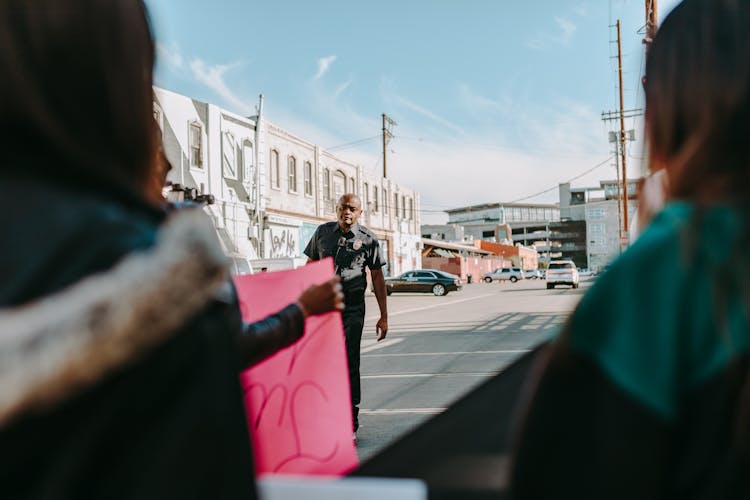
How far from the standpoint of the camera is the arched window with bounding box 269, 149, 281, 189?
28805 mm

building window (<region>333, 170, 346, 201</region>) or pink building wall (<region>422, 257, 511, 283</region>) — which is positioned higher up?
building window (<region>333, 170, 346, 201</region>)

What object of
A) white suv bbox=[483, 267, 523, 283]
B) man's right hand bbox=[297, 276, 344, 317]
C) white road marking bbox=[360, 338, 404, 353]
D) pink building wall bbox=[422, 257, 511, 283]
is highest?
man's right hand bbox=[297, 276, 344, 317]

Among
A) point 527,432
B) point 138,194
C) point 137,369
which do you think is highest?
point 138,194

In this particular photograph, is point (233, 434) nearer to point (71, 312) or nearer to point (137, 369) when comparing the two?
point (137, 369)

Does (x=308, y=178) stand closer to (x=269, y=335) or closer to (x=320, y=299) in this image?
(x=320, y=299)

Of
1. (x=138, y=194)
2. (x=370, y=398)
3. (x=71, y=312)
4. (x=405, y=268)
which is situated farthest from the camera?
(x=405, y=268)

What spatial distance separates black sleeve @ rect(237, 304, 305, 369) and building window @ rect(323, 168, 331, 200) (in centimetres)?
3246

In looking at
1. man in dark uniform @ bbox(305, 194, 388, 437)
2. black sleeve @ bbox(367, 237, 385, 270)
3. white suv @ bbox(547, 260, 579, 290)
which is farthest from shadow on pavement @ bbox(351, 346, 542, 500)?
white suv @ bbox(547, 260, 579, 290)

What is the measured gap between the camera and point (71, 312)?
763 mm

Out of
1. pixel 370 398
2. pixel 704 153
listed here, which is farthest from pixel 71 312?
pixel 370 398

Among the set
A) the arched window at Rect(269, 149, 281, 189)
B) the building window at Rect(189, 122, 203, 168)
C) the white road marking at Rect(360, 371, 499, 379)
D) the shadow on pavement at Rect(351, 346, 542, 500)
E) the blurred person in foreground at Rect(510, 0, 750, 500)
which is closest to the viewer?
the blurred person in foreground at Rect(510, 0, 750, 500)

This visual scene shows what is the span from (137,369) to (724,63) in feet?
3.23

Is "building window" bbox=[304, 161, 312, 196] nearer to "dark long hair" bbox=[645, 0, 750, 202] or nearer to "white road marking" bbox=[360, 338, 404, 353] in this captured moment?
"white road marking" bbox=[360, 338, 404, 353]

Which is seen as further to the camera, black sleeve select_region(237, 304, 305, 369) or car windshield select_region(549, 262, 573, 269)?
car windshield select_region(549, 262, 573, 269)
